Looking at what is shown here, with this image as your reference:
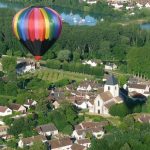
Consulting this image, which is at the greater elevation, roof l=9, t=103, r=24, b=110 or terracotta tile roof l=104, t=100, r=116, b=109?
terracotta tile roof l=104, t=100, r=116, b=109

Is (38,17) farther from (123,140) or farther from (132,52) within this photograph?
(132,52)

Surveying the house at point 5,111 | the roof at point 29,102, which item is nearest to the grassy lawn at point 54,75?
the roof at point 29,102

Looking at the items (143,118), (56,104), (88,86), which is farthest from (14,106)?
(143,118)

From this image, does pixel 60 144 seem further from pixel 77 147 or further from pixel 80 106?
pixel 80 106

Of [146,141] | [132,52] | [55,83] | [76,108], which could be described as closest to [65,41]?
[132,52]

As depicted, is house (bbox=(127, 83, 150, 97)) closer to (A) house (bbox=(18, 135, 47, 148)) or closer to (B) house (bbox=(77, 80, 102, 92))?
(B) house (bbox=(77, 80, 102, 92))

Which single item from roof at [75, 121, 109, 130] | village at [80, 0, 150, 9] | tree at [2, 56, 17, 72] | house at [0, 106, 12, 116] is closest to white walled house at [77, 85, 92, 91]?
tree at [2, 56, 17, 72]

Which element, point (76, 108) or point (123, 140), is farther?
point (76, 108)

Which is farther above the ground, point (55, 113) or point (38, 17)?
point (38, 17)
